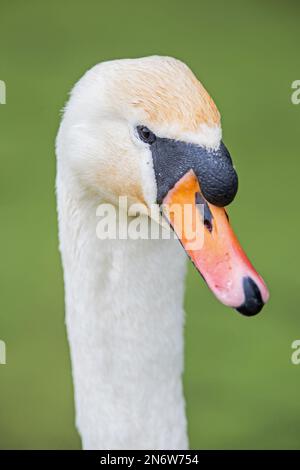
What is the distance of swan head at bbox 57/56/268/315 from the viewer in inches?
66.7

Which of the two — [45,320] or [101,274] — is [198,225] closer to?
[101,274]

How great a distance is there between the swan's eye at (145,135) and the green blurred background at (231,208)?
1412mm

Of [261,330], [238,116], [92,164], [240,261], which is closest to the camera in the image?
[240,261]

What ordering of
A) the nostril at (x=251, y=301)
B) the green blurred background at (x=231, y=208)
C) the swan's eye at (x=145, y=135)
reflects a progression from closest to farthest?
the nostril at (x=251, y=301), the swan's eye at (x=145, y=135), the green blurred background at (x=231, y=208)

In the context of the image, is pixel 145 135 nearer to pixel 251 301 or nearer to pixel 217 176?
pixel 217 176

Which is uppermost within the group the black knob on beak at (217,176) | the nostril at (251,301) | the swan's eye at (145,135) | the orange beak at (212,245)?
the swan's eye at (145,135)

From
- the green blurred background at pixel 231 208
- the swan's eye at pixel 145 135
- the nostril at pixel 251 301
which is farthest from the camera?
the green blurred background at pixel 231 208

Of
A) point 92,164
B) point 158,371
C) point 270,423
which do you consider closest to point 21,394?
point 270,423

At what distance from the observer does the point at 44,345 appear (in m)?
3.26

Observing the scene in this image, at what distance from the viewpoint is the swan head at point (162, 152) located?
170 cm

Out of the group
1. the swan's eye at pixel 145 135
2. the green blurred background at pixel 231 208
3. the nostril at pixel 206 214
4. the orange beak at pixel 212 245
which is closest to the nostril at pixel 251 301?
the orange beak at pixel 212 245

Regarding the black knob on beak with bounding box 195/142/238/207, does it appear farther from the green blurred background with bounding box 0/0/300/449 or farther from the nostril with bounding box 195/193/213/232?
the green blurred background with bounding box 0/0/300/449

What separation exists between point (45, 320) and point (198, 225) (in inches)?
67.1

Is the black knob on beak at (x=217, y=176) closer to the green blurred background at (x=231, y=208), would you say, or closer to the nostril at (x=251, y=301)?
the nostril at (x=251, y=301)
